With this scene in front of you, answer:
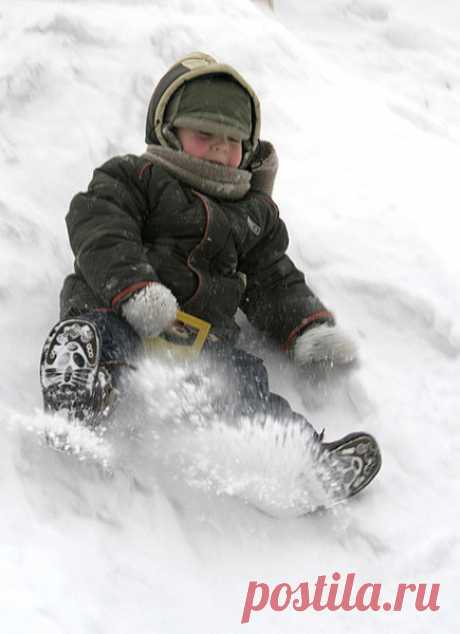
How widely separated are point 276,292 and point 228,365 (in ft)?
1.43

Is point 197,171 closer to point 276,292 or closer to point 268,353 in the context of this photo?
point 276,292

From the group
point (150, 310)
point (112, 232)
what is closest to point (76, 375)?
point (150, 310)

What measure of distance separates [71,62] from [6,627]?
2.36 m

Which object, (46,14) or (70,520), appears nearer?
(70,520)

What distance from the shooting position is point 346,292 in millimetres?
2809

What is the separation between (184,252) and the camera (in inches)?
93.7

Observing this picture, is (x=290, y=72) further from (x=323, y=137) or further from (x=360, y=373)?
(x=360, y=373)

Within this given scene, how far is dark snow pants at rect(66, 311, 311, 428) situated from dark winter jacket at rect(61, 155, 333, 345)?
0.28 ft

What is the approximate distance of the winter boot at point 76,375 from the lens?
71.6 inches

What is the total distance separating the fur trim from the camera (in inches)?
95.7

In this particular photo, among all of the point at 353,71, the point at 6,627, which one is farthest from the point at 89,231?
the point at 353,71

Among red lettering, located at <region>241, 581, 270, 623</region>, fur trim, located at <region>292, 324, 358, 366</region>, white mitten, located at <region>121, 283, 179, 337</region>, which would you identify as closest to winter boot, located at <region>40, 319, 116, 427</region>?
white mitten, located at <region>121, 283, 179, 337</region>

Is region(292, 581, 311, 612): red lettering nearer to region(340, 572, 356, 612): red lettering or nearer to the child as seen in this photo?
region(340, 572, 356, 612): red lettering

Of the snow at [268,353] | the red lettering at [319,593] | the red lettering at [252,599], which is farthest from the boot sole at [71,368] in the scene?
the red lettering at [319,593]
